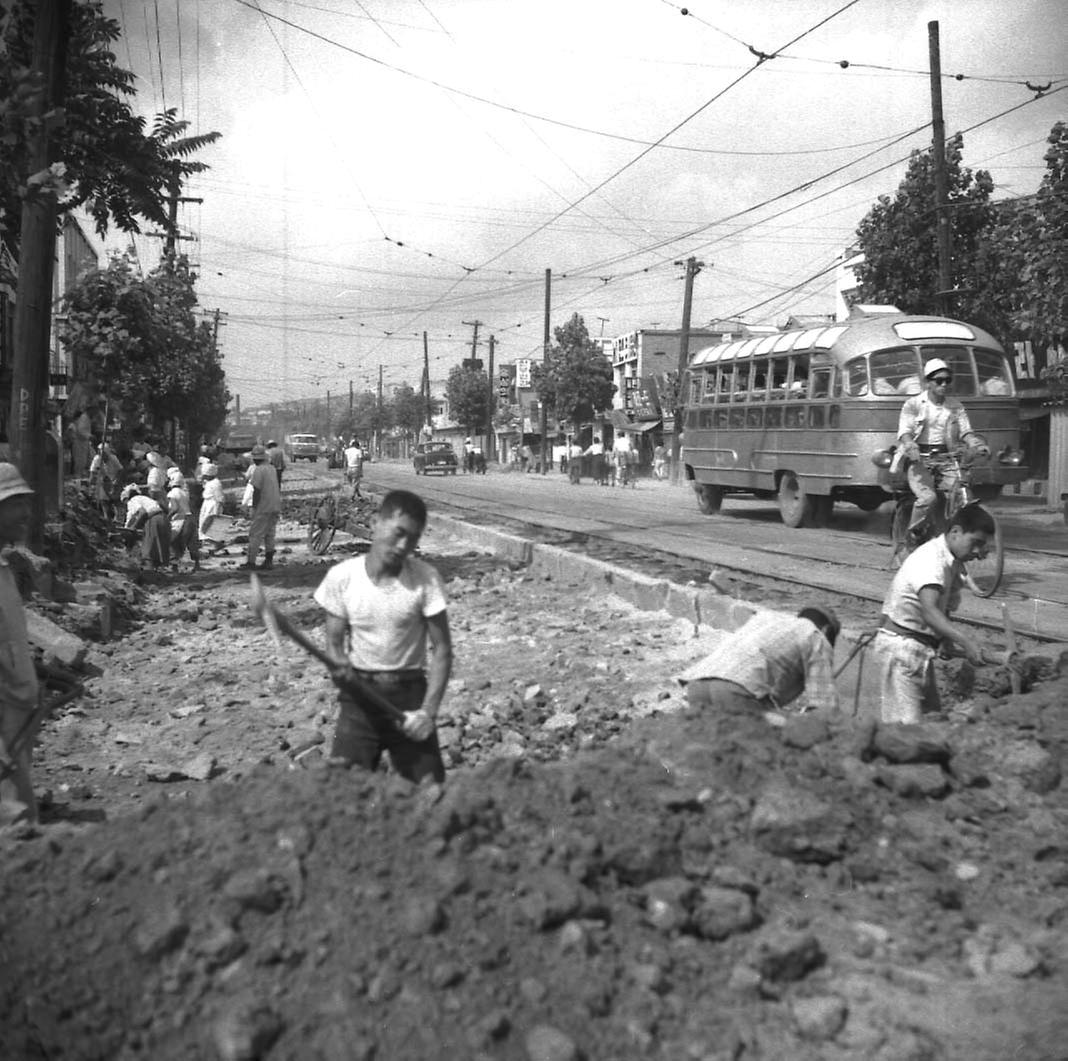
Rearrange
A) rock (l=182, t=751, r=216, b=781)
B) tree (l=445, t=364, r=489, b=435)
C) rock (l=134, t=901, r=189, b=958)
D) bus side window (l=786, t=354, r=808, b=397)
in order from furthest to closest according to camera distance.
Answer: tree (l=445, t=364, r=489, b=435) < bus side window (l=786, t=354, r=808, b=397) < rock (l=182, t=751, r=216, b=781) < rock (l=134, t=901, r=189, b=958)

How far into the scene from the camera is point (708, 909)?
330 cm

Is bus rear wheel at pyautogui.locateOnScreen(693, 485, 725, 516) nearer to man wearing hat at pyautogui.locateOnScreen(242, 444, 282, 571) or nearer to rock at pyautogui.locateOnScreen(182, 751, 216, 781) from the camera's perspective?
man wearing hat at pyautogui.locateOnScreen(242, 444, 282, 571)

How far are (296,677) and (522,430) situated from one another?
67.0m

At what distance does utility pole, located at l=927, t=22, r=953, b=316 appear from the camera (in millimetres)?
20453

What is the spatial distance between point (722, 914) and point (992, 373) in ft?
47.7

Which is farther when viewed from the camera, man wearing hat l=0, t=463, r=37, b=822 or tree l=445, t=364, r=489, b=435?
tree l=445, t=364, r=489, b=435

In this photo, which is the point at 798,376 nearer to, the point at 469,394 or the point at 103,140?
the point at 103,140

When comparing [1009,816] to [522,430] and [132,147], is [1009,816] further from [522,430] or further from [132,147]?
[522,430]

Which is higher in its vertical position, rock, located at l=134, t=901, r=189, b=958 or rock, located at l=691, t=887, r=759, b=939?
rock, located at l=134, t=901, r=189, b=958

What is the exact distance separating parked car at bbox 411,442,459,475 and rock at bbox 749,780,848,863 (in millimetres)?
49434

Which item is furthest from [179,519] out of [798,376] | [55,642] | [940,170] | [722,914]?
[940,170]

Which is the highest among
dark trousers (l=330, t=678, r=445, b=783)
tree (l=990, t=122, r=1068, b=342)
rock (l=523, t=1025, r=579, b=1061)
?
tree (l=990, t=122, r=1068, b=342)

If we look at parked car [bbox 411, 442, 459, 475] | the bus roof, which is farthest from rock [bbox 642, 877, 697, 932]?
parked car [bbox 411, 442, 459, 475]

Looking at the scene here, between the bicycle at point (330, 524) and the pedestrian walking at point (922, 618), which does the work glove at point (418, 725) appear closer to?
the pedestrian walking at point (922, 618)
